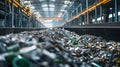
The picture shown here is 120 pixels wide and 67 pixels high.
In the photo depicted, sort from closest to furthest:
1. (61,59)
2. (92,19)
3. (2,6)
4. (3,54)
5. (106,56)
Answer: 1. (3,54)
2. (61,59)
3. (106,56)
4. (2,6)
5. (92,19)

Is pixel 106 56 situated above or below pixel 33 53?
below

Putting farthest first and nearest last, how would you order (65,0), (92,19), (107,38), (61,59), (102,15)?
(65,0)
(92,19)
(102,15)
(107,38)
(61,59)

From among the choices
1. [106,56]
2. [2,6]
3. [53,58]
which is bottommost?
[106,56]

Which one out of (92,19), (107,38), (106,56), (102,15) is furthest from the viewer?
(92,19)

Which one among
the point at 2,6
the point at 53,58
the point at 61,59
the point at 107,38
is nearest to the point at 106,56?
the point at 61,59

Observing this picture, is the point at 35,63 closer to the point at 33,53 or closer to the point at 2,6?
the point at 33,53

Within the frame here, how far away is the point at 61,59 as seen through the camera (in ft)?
9.29

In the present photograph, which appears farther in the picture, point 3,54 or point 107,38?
point 107,38

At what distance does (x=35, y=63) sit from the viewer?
8.18 ft

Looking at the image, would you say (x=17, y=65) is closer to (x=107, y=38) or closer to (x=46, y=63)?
(x=46, y=63)

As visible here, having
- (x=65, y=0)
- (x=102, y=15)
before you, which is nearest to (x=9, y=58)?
(x=102, y=15)

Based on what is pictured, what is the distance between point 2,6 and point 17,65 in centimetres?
1234

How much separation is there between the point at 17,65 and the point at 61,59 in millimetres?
527

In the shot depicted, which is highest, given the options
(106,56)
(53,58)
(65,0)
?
(65,0)
